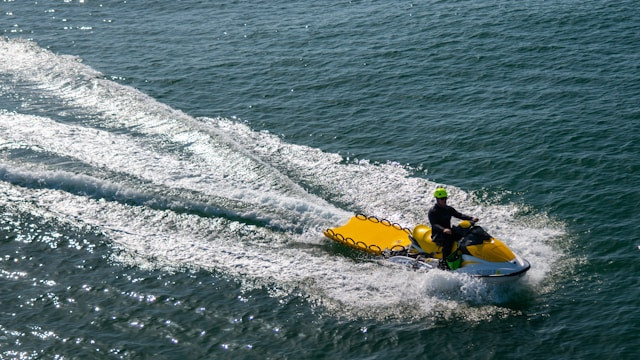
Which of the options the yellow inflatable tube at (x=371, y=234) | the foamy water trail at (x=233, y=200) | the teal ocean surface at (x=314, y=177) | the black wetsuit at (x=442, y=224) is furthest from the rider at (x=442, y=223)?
the yellow inflatable tube at (x=371, y=234)

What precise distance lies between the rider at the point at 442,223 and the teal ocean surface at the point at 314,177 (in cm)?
122

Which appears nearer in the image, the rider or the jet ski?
the jet ski

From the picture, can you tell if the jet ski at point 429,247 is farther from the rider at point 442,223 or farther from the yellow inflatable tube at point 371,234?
the rider at point 442,223

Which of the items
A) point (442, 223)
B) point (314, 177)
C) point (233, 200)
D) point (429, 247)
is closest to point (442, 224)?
point (442, 223)

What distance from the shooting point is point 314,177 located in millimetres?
33625

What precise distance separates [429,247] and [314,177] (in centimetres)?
809

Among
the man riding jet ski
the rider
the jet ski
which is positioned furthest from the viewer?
the rider

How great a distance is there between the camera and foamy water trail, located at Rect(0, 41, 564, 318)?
26.4 meters

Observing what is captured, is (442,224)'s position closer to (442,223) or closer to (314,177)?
(442,223)

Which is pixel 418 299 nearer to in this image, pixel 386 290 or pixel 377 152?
pixel 386 290

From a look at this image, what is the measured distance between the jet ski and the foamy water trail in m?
0.52

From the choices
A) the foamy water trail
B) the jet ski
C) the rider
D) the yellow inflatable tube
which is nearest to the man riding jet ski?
the jet ski

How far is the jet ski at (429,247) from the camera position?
1003 inches

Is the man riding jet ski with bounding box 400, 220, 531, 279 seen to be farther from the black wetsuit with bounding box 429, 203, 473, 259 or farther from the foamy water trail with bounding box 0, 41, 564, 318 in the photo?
the foamy water trail with bounding box 0, 41, 564, 318
